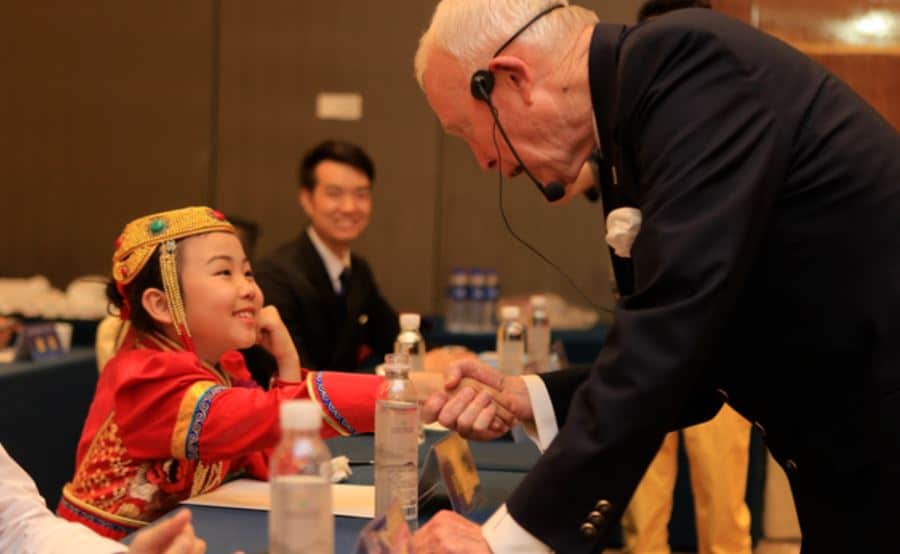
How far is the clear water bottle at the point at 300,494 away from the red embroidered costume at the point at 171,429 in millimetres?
889

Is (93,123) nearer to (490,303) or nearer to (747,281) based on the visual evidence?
(490,303)

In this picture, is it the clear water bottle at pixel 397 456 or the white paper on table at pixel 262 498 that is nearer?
the clear water bottle at pixel 397 456

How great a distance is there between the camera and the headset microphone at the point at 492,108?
161 centimetres

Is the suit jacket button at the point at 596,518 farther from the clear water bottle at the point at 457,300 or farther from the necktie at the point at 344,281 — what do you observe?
the clear water bottle at the point at 457,300

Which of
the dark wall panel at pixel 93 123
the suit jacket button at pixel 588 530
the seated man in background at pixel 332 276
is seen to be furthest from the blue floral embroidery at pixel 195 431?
the dark wall panel at pixel 93 123

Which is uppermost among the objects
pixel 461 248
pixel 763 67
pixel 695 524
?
pixel 763 67

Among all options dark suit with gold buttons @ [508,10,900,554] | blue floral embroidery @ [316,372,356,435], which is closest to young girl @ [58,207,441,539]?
blue floral embroidery @ [316,372,356,435]

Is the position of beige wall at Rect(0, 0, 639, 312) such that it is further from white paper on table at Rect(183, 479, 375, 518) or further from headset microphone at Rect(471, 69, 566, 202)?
headset microphone at Rect(471, 69, 566, 202)

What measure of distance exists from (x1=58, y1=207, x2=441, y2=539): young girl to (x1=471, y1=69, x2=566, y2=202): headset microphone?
558 millimetres

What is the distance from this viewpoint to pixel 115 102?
6840 mm

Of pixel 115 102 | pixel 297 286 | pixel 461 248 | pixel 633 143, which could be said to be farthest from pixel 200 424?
pixel 115 102

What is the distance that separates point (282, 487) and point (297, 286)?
313 cm

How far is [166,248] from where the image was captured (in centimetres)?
231

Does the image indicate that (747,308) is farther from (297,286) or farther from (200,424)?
(297,286)
